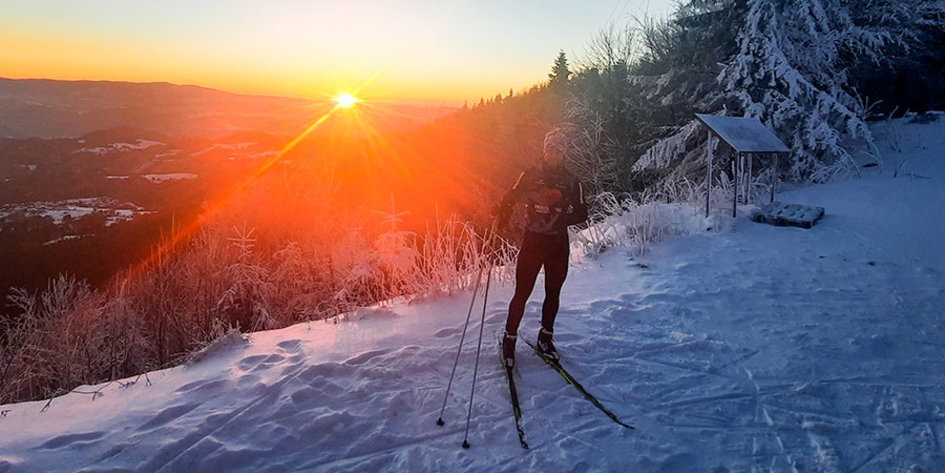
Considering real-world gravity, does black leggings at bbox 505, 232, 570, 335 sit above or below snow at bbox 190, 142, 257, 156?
below

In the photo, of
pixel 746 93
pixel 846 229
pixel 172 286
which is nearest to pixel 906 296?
pixel 846 229

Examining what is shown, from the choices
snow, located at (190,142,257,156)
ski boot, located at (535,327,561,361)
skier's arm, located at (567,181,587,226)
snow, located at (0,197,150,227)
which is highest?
snow, located at (190,142,257,156)

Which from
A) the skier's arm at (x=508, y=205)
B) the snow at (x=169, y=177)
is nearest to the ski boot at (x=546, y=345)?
the skier's arm at (x=508, y=205)

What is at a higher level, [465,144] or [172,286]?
[465,144]

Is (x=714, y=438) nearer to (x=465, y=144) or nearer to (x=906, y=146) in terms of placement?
(x=906, y=146)

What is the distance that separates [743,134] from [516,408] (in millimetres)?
8443

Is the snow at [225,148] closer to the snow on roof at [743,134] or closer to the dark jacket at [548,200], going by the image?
the snow on roof at [743,134]

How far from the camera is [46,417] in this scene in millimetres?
3311

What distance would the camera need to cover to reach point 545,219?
12.5ft

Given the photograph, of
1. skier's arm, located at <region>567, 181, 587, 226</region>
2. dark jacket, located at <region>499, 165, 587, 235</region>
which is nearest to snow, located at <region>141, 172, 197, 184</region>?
dark jacket, located at <region>499, 165, 587, 235</region>

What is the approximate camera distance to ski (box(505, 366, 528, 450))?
3.02 metres

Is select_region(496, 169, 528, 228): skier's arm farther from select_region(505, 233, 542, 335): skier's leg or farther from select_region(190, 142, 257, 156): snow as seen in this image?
select_region(190, 142, 257, 156): snow

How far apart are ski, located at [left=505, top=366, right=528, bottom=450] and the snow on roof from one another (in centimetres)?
702

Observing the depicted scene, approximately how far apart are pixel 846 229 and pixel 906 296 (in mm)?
3156
